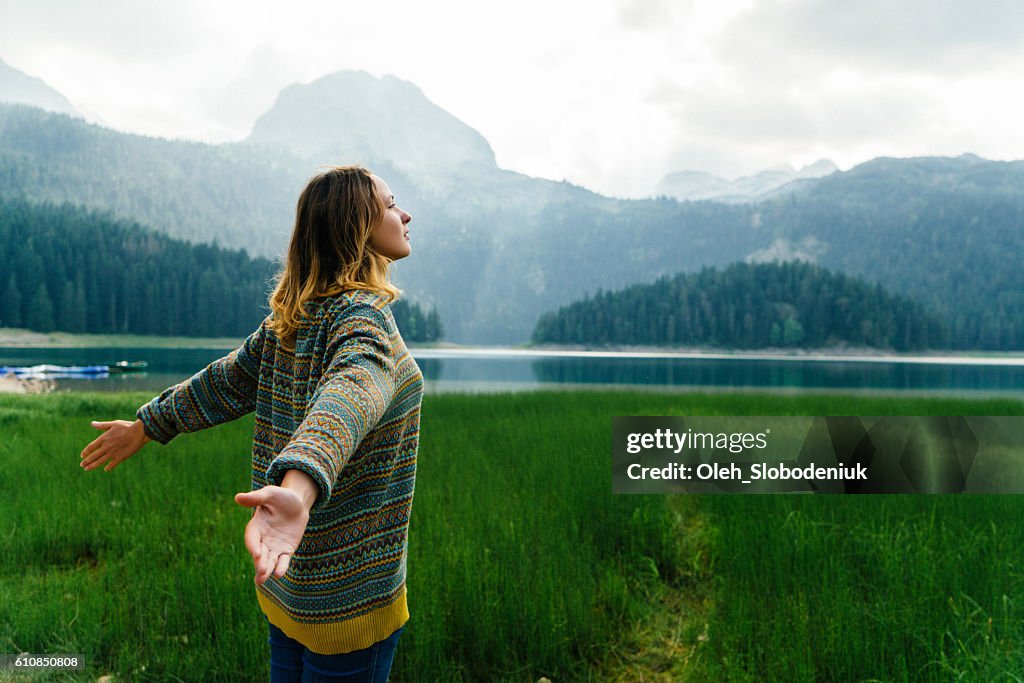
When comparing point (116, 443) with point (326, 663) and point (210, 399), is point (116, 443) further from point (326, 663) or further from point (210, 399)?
point (326, 663)

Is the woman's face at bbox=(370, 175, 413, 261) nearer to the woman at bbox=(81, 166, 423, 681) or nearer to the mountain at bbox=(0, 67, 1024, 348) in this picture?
the woman at bbox=(81, 166, 423, 681)

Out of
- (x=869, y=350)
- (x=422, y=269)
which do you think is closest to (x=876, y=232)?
(x=869, y=350)

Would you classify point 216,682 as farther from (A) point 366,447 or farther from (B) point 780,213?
(B) point 780,213

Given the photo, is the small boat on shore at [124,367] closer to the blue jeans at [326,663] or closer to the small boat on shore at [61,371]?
the small boat on shore at [61,371]

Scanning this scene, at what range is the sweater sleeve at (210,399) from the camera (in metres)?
1.88

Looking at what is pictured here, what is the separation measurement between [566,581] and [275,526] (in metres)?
3.06

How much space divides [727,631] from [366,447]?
2.64 meters

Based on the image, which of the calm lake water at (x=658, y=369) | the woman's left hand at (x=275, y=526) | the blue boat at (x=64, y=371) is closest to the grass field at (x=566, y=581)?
the woman's left hand at (x=275, y=526)

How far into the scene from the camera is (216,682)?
3062mm

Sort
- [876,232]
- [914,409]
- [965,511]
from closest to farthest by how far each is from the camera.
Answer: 1. [965,511]
2. [914,409]
3. [876,232]

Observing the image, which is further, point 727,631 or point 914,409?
point 914,409

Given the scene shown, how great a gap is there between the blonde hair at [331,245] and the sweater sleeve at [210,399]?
0.29 m

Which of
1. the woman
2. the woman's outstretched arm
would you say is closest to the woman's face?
the woman

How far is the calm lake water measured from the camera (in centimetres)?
3416
